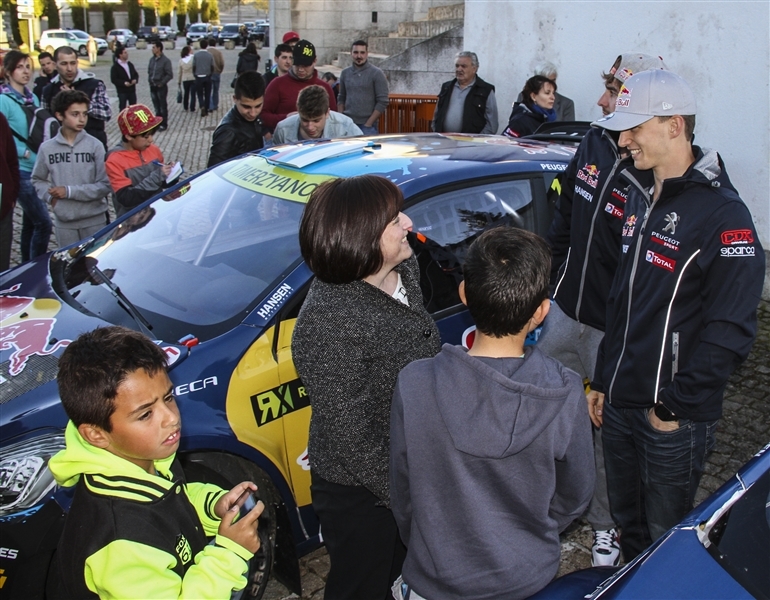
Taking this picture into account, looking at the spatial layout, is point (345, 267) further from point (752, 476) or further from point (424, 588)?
point (752, 476)

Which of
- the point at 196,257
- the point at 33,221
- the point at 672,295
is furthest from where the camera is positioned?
the point at 33,221

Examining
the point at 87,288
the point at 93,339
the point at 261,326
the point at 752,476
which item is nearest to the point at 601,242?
the point at 752,476

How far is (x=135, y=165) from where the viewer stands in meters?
4.90

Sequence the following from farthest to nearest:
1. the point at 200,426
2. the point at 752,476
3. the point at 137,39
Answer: the point at 137,39, the point at 200,426, the point at 752,476

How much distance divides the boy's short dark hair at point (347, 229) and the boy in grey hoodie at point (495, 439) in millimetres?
345


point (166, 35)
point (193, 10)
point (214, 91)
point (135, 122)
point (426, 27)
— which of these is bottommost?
point (214, 91)

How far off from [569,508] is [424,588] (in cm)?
41

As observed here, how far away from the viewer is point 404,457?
6.05ft

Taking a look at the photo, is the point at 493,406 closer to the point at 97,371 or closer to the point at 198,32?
the point at 97,371

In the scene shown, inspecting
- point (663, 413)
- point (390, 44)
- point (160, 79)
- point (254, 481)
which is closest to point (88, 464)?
point (254, 481)

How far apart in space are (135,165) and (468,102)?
12.4ft

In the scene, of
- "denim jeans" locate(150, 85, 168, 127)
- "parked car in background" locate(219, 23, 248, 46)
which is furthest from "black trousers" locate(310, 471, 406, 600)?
"parked car in background" locate(219, 23, 248, 46)

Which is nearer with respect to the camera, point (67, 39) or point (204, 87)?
point (204, 87)

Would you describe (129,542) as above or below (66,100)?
below
